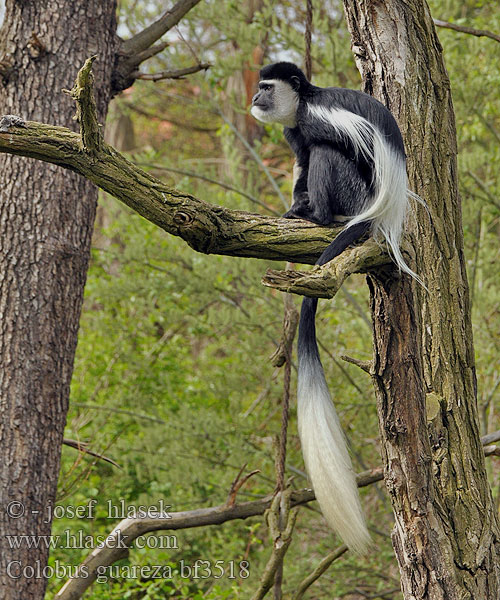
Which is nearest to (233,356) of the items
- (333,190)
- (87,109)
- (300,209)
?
(300,209)

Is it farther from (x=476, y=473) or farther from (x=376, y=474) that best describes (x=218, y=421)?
(x=476, y=473)

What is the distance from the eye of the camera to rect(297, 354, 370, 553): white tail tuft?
1.45 m

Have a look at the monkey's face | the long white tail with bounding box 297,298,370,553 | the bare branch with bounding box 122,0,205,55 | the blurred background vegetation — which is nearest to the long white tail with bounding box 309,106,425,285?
the monkey's face

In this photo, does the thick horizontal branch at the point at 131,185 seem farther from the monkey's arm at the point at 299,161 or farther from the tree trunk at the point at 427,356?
the monkey's arm at the point at 299,161

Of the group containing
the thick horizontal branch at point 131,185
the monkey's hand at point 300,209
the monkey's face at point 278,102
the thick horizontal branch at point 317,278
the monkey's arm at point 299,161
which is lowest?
the thick horizontal branch at point 317,278

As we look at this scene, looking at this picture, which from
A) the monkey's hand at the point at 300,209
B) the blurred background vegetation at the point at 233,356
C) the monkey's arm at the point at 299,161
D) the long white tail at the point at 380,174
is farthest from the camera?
the blurred background vegetation at the point at 233,356

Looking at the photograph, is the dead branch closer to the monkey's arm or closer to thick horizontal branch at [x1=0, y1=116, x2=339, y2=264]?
thick horizontal branch at [x1=0, y1=116, x2=339, y2=264]

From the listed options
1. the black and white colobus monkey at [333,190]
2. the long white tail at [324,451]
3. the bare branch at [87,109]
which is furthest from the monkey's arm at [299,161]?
the bare branch at [87,109]

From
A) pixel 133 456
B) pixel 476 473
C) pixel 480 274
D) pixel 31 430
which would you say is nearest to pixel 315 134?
pixel 476 473

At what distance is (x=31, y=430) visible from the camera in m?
2.00

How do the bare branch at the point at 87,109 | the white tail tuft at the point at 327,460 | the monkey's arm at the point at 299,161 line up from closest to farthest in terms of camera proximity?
1. the bare branch at the point at 87,109
2. the white tail tuft at the point at 327,460
3. the monkey's arm at the point at 299,161

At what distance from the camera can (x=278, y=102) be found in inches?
79.5

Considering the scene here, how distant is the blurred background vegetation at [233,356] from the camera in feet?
11.5

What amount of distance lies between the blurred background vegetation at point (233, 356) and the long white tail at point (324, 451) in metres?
1.63
